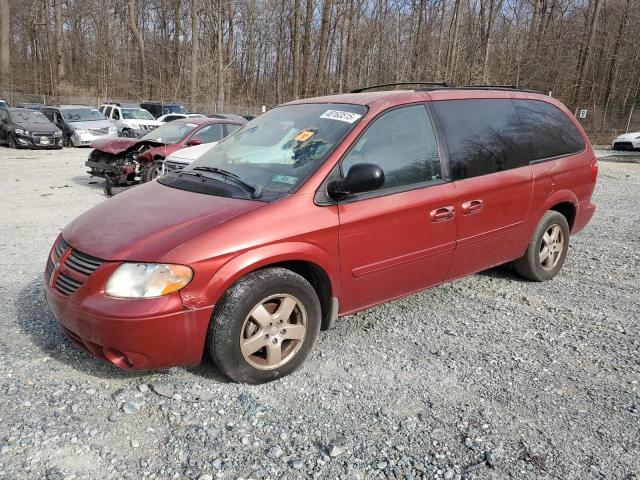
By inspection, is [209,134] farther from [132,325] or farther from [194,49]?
[194,49]

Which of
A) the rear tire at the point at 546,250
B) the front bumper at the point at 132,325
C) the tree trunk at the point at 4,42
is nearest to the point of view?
the front bumper at the point at 132,325

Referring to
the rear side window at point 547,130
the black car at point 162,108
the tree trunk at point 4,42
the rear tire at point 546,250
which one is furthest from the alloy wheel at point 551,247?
the tree trunk at point 4,42

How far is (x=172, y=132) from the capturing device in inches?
435

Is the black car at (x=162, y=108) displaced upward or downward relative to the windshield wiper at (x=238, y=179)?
downward

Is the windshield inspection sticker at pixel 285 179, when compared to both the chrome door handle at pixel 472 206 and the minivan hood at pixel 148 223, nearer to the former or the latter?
the minivan hood at pixel 148 223

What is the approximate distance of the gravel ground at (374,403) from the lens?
2557mm

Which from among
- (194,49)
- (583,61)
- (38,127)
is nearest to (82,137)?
(38,127)

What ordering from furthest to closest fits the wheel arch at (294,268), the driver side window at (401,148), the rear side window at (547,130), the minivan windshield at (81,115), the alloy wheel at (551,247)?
1. the minivan windshield at (81,115)
2. the alloy wheel at (551,247)
3. the rear side window at (547,130)
4. the driver side window at (401,148)
5. the wheel arch at (294,268)

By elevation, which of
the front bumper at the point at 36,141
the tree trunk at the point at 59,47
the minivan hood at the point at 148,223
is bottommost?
the front bumper at the point at 36,141

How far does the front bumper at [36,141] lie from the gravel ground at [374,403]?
16306mm

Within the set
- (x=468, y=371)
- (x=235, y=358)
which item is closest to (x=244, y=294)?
(x=235, y=358)

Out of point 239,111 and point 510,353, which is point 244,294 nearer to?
point 510,353

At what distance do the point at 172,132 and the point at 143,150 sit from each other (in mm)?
851

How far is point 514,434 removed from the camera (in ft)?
9.19
